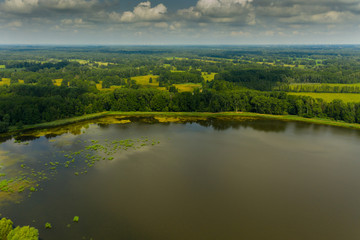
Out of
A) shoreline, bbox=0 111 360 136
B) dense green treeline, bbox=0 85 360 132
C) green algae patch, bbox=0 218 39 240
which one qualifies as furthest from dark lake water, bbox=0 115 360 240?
dense green treeline, bbox=0 85 360 132

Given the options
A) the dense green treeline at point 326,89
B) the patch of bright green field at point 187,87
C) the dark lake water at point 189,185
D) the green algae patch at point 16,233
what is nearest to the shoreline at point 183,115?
the dark lake water at point 189,185

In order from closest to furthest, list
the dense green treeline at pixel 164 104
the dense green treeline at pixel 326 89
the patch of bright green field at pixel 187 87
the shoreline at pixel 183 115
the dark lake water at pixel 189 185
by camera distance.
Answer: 1. the dark lake water at pixel 189 185
2. the shoreline at pixel 183 115
3. the dense green treeline at pixel 164 104
4. the dense green treeline at pixel 326 89
5. the patch of bright green field at pixel 187 87

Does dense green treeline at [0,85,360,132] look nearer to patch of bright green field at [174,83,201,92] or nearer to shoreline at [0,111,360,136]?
shoreline at [0,111,360,136]

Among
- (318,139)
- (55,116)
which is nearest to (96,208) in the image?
(55,116)

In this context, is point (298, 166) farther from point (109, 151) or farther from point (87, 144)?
point (87, 144)

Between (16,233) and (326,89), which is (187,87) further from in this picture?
(16,233)

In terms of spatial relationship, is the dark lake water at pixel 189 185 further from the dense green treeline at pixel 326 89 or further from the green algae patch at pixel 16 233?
the dense green treeline at pixel 326 89

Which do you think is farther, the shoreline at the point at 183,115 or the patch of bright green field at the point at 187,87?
the patch of bright green field at the point at 187,87
